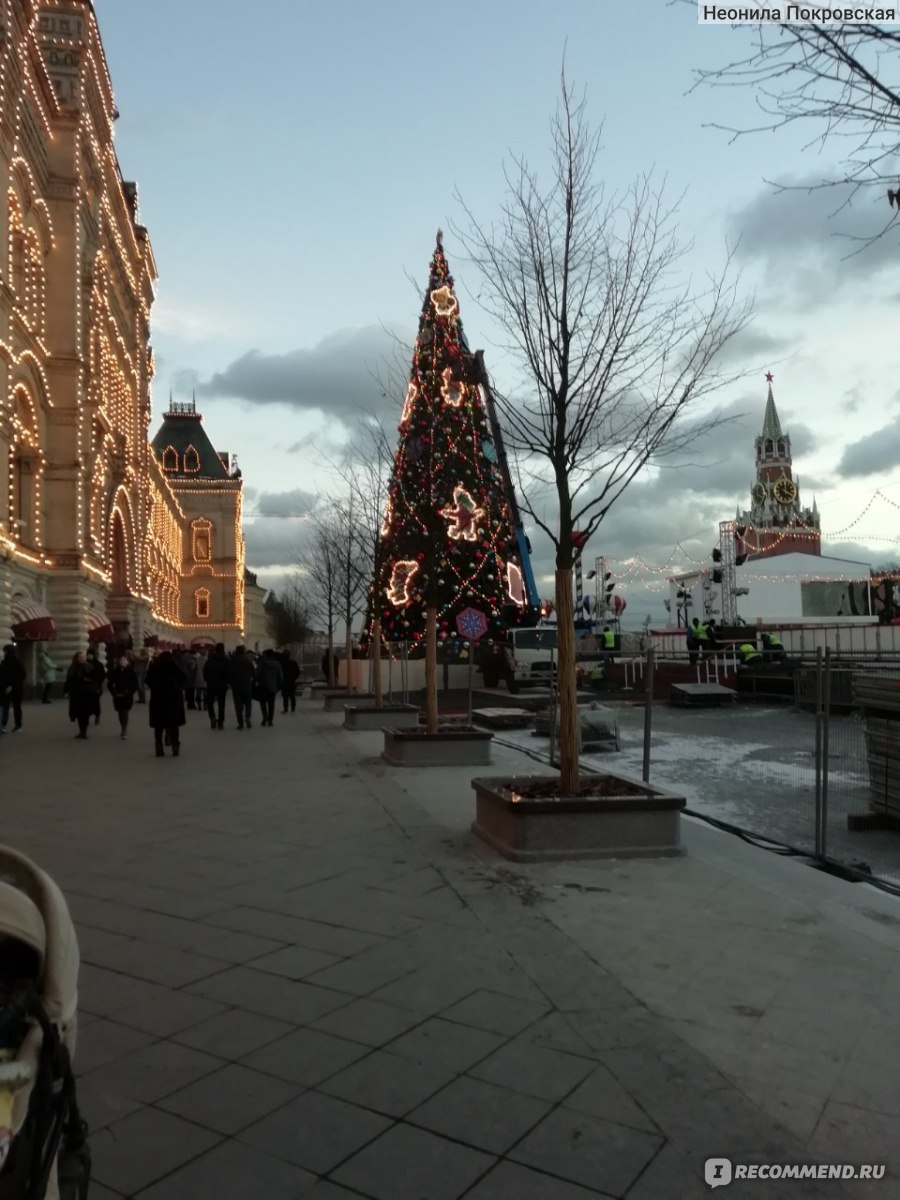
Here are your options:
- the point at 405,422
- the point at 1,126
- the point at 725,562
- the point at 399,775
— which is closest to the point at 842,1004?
the point at 399,775

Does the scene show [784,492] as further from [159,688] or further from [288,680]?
[159,688]

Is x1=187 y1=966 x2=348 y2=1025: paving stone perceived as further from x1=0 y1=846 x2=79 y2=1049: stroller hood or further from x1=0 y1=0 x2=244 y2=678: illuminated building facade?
x1=0 y1=0 x2=244 y2=678: illuminated building facade

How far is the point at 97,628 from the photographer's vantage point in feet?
122

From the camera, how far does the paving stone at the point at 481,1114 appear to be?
10.2ft

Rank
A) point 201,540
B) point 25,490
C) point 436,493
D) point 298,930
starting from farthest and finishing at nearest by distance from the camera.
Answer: point 201,540
point 25,490
point 436,493
point 298,930

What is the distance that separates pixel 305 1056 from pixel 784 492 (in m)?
137

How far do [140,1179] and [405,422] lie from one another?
47.9 ft

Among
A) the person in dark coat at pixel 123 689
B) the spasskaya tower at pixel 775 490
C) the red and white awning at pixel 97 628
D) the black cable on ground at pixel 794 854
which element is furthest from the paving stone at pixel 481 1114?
the spasskaya tower at pixel 775 490

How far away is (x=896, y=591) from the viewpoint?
6234cm

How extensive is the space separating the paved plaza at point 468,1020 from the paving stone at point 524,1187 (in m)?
0.01

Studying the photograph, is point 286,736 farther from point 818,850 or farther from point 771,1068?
point 771,1068

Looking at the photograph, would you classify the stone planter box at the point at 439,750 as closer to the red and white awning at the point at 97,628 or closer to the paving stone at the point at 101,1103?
the paving stone at the point at 101,1103

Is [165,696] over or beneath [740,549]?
beneath

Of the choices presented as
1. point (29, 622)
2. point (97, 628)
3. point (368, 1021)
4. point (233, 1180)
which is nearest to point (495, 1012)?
point (368, 1021)
